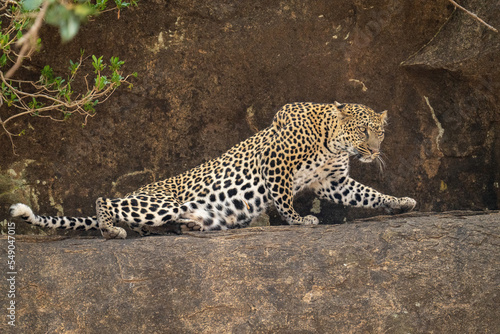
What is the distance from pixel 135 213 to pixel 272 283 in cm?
200

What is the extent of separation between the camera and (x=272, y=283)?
19.0ft

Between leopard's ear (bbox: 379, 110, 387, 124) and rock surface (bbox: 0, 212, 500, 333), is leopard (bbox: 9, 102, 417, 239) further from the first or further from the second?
rock surface (bbox: 0, 212, 500, 333)

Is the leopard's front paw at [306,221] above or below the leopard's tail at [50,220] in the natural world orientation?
below

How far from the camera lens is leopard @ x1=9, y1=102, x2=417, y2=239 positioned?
7.35 meters

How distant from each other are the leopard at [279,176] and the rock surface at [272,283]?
44.4 inches

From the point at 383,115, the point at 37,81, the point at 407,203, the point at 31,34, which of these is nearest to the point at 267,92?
the point at 383,115

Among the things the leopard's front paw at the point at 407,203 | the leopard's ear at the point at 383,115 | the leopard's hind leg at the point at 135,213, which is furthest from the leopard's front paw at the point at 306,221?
the leopard's ear at the point at 383,115

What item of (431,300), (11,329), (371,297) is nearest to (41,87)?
(11,329)

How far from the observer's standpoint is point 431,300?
18.5ft

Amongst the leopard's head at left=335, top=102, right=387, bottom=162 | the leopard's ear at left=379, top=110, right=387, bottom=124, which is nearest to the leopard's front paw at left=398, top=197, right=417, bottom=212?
the leopard's head at left=335, top=102, right=387, bottom=162

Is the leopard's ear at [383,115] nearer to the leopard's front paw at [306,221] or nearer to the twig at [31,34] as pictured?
the leopard's front paw at [306,221]

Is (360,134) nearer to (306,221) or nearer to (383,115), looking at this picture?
(383,115)

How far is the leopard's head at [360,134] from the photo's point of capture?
7473 millimetres

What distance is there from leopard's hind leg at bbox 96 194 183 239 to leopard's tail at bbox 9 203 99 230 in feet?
1.09
